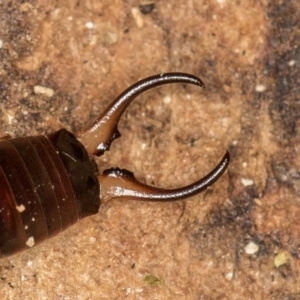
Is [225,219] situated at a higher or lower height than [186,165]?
lower

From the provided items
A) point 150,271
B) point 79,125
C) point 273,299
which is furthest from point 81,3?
point 273,299

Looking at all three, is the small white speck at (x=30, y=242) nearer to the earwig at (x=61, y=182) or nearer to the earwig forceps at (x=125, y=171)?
the earwig at (x=61, y=182)

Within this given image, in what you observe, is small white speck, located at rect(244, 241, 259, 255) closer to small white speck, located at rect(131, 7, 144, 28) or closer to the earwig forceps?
the earwig forceps

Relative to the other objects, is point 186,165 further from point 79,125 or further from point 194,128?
point 79,125

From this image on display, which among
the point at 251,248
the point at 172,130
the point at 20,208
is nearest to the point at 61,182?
the point at 20,208

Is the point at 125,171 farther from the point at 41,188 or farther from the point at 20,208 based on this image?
the point at 20,208

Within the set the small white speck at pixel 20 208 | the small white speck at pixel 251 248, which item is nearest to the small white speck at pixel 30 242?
the small white speck at pixel 20 208
